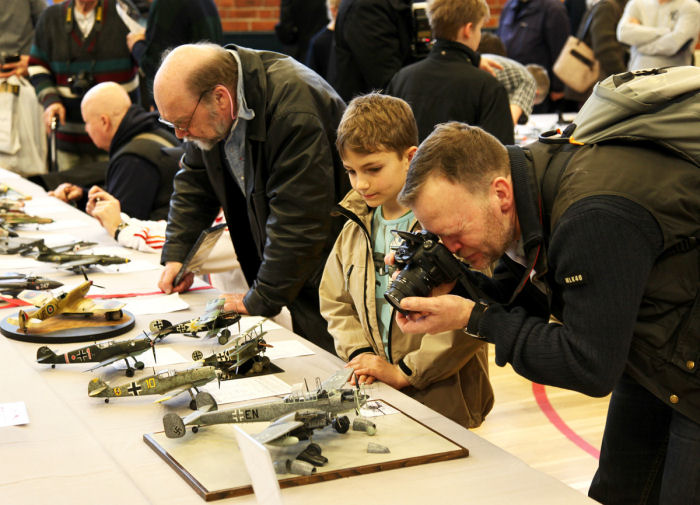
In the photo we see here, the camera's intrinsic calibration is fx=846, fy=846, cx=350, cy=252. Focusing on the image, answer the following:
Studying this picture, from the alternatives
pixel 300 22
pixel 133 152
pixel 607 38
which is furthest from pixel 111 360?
pixel 607 38

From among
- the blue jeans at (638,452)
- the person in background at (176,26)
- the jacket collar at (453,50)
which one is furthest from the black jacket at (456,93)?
the person in background at (176,26)

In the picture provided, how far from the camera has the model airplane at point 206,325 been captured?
2736 millimetres

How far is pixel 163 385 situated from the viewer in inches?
87.7

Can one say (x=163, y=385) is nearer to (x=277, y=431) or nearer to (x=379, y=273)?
(x=277, y=431)

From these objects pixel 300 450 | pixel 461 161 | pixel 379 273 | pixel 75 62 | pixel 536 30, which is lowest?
pixel 300 450

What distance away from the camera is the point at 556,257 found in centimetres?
177

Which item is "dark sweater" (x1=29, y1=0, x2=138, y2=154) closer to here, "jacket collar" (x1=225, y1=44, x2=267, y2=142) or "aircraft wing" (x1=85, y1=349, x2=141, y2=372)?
"jacket collar" (x1=225, y1=44, x2=267, y2=142)

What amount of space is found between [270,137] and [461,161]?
4.61ft

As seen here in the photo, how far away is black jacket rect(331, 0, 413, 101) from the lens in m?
5.01

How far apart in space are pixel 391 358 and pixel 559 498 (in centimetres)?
97

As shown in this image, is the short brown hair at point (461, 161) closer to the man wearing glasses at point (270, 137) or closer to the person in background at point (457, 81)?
the man wearing glasses at point (270, 137)

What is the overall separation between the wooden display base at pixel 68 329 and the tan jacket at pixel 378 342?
0.72 metres

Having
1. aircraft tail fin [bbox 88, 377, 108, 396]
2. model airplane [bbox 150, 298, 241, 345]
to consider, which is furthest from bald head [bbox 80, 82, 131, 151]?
aircraft tail fin [bbox 88, 377, 108, 396]

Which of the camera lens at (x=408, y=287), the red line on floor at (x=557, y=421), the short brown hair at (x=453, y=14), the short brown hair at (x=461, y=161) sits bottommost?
the red line on floor at (x=557, y=421)
